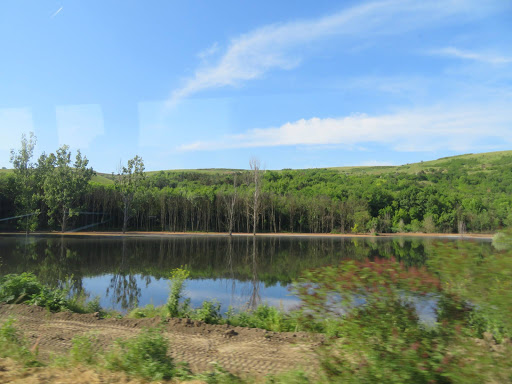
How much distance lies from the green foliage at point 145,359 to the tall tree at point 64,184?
154ft

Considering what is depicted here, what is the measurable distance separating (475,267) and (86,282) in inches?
571

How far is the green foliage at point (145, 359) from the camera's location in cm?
413

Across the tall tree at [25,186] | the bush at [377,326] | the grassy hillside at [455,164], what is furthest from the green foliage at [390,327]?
the grassy hillside at [455,164]

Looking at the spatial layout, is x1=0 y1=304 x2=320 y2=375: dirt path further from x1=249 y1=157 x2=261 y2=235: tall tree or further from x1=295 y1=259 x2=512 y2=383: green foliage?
x1=249 y1=157 x2=261 y2=235: tall tree

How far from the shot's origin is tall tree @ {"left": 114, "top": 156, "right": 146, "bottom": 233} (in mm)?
52750

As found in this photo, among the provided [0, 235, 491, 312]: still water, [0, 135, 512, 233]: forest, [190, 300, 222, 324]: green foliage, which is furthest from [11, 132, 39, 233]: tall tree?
[190, 300, 222, 324]: green foliage

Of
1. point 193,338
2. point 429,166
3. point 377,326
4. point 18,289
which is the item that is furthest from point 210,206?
point 429,166

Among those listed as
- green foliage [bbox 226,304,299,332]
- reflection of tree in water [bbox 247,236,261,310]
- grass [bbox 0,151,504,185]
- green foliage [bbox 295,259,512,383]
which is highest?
grass [bbox 0,151,504,185]

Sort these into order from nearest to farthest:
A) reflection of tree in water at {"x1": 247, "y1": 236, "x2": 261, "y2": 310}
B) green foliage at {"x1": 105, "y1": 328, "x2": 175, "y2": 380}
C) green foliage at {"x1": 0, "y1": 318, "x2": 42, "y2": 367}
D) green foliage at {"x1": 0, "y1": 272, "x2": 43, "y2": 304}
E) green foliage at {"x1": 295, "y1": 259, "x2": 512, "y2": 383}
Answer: green foliage at {"x1": 295, "y1": 259, "x2": 512, "y2": 383}, green foliage at {"x1": 105, "y1": 328, "x2": 175, "y2": 380}, green foliage at {"x1": 0, "y1": 318, "x2": 42, "y2": 367}, green foliage at {"x1": 0, "y1": 272, "x2": 43, "y2": 304}, reflection of tree in water at {"x1": 247, "y1": 236, "x2": 261, "y2": 310}

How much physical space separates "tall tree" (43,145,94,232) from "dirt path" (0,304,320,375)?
42048mm

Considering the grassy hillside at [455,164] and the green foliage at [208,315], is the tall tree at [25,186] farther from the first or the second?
the grassy hillside at [455,164]

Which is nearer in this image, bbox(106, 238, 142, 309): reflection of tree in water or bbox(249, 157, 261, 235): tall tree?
bbox(106, 238, 142, 309): reflection of tree in water

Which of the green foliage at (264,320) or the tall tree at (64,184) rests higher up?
the tall tree at (64,184)

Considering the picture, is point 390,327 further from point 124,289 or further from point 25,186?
point 25,186
